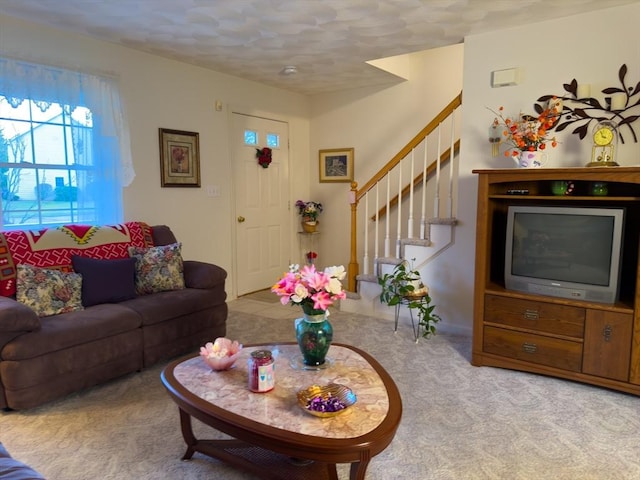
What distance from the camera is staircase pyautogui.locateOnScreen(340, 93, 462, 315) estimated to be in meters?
3.64

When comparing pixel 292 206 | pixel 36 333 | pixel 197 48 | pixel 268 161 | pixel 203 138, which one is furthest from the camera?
pixel 292 206

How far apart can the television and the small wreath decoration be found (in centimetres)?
289

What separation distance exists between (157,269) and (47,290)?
72 centimetres

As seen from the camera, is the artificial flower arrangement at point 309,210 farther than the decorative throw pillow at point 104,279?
Yes

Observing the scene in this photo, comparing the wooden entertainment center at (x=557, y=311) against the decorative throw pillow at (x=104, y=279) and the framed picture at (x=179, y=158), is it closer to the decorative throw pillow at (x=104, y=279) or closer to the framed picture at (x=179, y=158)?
the decorative throw pillow at (x=104, y=279)

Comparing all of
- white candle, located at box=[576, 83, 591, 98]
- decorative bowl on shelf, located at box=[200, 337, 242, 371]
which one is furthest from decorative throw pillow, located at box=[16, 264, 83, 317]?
white candle, located at box=[576, 83, 591, 98]

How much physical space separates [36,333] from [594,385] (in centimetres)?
316

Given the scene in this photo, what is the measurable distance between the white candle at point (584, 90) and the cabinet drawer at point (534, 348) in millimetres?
1626

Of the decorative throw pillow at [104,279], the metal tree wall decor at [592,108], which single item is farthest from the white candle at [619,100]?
the decorative throw pillow at [104,279]

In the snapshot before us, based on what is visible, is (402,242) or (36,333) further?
(402,242)

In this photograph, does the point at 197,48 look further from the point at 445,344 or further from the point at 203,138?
the point at 445,344

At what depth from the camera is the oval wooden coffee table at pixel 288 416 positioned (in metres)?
1.40

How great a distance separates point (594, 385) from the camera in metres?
2.63

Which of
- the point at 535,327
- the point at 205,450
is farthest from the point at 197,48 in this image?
the point at 535,327
